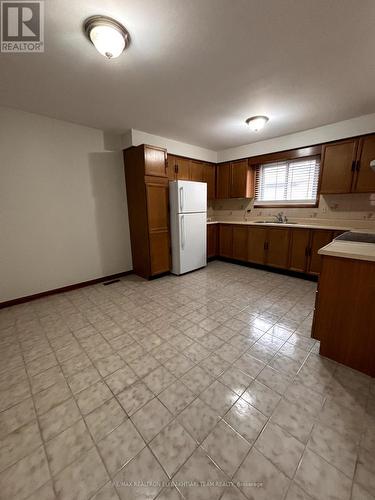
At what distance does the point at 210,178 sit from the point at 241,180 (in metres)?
0.76

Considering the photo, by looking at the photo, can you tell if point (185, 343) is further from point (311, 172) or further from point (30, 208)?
point (311, 172)

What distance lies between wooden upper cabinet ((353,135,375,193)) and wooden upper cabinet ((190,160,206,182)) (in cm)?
274

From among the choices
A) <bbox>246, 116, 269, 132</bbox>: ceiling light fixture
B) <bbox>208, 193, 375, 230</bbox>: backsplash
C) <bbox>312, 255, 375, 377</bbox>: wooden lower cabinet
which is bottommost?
<bbox>312, 255, 375, 377</bbox>: wooden lower cabinet

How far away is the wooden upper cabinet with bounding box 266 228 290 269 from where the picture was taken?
12.0ft

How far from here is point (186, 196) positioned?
361 centimetres

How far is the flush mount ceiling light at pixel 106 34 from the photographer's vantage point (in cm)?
136

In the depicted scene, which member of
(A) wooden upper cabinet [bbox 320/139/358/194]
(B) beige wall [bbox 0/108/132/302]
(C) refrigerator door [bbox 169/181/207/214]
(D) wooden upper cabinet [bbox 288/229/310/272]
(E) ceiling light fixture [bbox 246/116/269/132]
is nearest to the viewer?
(B) beige wall [bbox 0/108/132/302]

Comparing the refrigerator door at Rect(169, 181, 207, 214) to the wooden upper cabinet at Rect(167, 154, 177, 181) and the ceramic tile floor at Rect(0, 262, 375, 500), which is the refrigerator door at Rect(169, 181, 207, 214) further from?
the ceramic tile floor at Rect(0, 262, 375, 500)

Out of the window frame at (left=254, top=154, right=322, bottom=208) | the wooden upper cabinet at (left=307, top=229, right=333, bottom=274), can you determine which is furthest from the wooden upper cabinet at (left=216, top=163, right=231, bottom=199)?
the wooden upper cabinet at (left=307, top=229, right=333, bottom=274)

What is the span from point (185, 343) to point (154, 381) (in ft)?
1.56

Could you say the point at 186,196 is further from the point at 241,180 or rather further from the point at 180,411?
the point at 180,411

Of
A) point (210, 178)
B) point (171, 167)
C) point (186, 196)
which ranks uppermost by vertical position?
point (171, 167)

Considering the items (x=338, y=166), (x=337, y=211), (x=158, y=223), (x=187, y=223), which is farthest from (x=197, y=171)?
(x=337, y=211)

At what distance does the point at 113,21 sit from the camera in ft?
4.51
